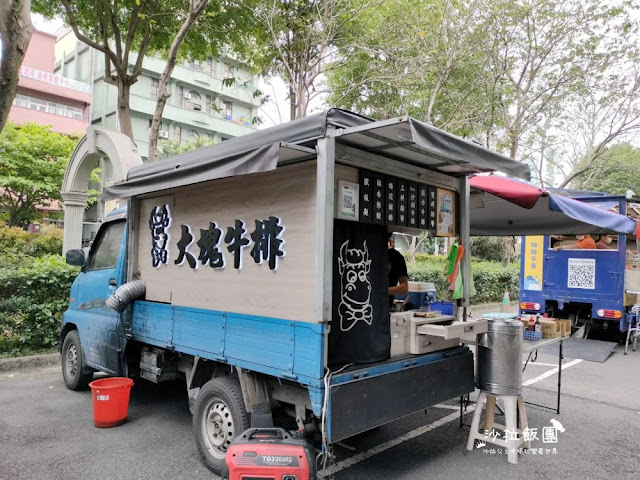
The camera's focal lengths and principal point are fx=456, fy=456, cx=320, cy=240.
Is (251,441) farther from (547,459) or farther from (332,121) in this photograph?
(547,459)

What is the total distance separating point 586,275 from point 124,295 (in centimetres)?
834

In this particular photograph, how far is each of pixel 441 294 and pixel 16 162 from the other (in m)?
Result: 16.5

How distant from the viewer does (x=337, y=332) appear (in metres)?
3.55

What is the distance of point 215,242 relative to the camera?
4.17 meters

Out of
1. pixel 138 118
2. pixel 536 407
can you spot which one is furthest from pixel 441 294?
pixel 138 118

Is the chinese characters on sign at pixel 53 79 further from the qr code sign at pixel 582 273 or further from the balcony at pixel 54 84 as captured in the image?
the qr code sign at pixel 582 273

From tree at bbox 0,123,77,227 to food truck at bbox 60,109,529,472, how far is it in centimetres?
1607

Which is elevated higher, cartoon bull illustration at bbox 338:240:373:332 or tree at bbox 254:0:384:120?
tree at bbox 254:0:384:120

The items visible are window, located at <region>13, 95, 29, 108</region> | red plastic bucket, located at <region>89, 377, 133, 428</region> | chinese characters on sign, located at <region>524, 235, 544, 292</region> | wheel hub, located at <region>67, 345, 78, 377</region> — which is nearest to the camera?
red plastic bucket, located at <region>89, 377, 133, 428</region>

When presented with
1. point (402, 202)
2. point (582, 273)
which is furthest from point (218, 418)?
point (582, 273)

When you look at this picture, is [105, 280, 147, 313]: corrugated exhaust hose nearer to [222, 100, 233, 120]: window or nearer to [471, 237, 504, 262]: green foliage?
[471, 237, 504, 262]: green foliage

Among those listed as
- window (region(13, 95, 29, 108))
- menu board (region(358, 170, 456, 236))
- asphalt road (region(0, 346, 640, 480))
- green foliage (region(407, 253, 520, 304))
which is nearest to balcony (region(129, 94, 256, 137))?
window (region(13, 95, 29, 108))

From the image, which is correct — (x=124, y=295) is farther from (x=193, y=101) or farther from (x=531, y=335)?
(x=193, y=101)

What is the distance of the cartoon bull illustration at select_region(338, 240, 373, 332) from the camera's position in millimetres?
3611
